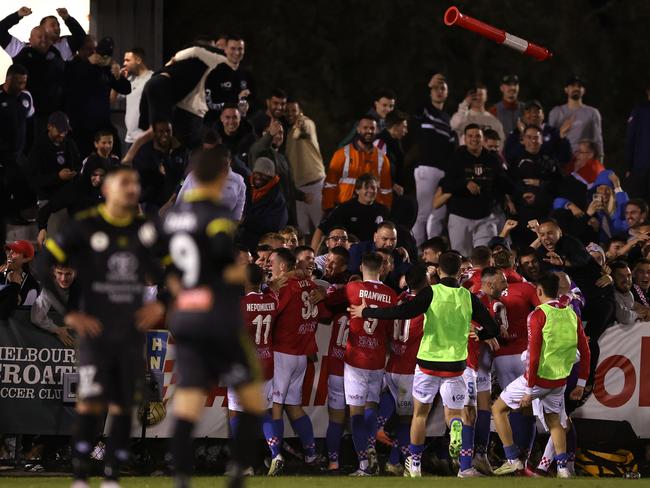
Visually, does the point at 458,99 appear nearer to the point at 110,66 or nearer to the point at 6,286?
the point at 110,66

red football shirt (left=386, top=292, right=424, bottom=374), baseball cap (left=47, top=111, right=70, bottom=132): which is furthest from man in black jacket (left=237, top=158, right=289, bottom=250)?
red football shirt (left=386, top=292, right=424, bottom=374)

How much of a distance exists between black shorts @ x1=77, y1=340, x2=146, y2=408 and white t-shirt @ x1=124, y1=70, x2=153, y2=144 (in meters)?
8.61

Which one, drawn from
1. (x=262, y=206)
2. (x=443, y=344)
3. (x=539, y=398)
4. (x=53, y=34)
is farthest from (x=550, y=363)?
(x=53, y=34)

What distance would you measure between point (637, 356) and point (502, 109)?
6222mm

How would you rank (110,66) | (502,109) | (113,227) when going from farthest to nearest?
(502,109)
(110,66)
(113,227)

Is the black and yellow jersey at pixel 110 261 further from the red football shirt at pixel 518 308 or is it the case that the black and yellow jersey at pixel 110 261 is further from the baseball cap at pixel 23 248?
the red football shirt at pixel 518 308

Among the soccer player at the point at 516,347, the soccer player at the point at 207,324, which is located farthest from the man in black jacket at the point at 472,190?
the soccer player at the point at 207,324

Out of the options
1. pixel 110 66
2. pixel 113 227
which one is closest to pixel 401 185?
pixel 110 66

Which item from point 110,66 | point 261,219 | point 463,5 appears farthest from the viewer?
point 463,5

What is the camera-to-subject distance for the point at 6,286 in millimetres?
13945

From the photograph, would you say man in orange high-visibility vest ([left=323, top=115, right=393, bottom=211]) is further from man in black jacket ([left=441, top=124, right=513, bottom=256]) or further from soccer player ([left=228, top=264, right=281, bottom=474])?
soccer player ([left=228, top=264, right=281, bottom=474])

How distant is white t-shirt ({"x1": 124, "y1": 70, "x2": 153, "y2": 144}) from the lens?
60.4ft

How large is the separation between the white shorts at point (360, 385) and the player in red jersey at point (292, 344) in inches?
18.4

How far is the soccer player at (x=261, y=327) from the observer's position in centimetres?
1384
